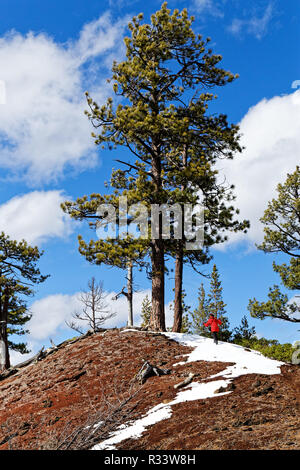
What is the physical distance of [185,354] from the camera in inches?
507

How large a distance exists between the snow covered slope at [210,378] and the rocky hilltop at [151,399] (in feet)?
0.08

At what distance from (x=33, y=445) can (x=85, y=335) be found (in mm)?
8924

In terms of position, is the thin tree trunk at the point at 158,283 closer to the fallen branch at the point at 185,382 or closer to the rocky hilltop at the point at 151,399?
the rocky hilltop at the point at 151,399

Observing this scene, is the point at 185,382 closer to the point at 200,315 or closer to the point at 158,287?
the point at 158,287

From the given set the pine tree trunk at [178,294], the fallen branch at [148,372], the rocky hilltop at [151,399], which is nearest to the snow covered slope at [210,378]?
the rocky hilltop at [151,399]

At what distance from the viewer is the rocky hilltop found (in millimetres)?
6707

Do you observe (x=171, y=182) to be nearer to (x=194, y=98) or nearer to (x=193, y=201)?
(x=193, y=201)

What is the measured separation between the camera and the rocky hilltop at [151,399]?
22.0 ft

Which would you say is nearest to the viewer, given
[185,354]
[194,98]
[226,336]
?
[185,354]

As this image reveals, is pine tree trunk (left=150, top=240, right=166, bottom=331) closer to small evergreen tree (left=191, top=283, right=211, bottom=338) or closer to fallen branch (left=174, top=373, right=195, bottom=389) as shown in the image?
fallen branch (left=174, top=373, right=195, bottom=389)

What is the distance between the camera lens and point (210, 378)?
9977 mm

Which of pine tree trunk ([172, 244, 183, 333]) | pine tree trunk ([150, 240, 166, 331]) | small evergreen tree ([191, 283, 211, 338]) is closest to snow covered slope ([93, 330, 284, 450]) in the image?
pine tree trunk ([150, 240, 166, 331])

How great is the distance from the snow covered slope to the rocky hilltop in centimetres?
2
